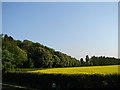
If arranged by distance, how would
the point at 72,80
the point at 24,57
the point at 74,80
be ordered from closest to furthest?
the point at 74,80, the point at 72,80, the point at 24,57

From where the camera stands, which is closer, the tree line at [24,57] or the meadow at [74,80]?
the meadow at [74,80]

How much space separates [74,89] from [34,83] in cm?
694

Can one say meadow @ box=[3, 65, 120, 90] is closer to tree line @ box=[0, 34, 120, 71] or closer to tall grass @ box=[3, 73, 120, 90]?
tall grass @ box=[3, 73, 120, 90]

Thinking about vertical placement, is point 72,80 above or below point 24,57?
below

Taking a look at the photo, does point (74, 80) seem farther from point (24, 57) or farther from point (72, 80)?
point (24, 57)

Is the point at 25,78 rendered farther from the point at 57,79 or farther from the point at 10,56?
the point at 10,56

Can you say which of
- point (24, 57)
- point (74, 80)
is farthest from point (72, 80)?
point (24, 57)

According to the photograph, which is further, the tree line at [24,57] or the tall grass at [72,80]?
the tree line at [24,57]

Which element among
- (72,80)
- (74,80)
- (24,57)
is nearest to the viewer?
(74,80)

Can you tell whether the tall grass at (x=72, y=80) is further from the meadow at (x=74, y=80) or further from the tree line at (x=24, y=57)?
the tree line at (x=24, y=57)

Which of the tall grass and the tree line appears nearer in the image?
the tall grass

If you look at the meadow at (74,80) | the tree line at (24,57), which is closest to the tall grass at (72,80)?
the meadow at (74,80)

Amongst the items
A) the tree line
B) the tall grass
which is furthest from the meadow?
the tree line

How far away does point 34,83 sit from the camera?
78.2ft
